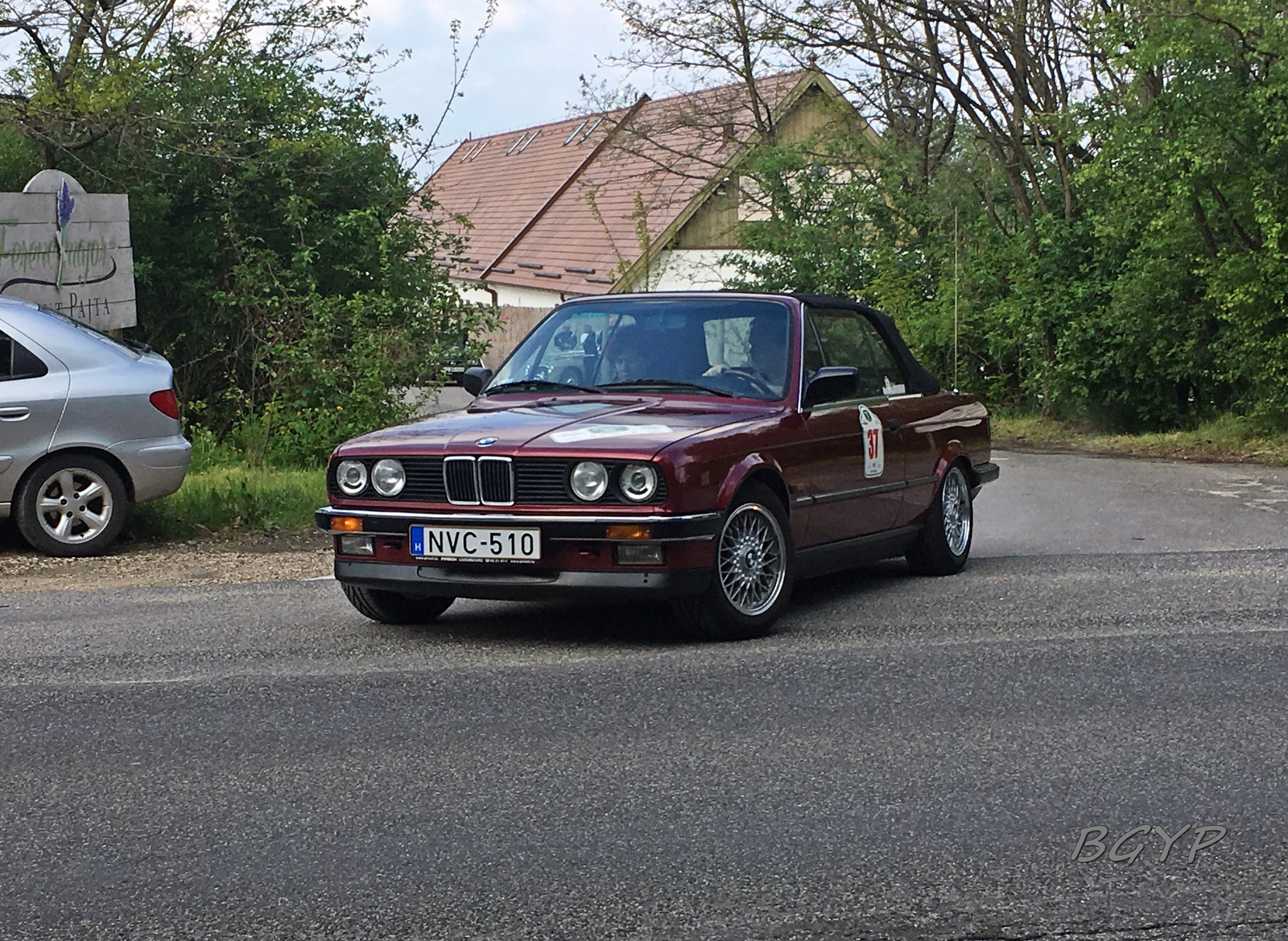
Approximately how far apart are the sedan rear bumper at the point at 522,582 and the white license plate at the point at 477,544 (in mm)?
74

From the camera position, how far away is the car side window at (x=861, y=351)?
30.4 feet

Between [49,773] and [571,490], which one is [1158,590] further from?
[49,773]

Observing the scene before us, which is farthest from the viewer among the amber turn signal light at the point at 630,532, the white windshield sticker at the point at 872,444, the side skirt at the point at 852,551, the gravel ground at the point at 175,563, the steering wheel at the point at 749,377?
the gravel ground at the point at 175,563

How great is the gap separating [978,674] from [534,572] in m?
1.87

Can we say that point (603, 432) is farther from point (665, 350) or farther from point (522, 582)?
point (665, 350)

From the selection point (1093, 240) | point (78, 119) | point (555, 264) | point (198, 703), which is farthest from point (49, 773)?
point (555, 264)

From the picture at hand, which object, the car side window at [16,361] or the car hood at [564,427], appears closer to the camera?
the car hood at [564,427]

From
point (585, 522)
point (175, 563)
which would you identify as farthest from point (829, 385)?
point (175, 563)

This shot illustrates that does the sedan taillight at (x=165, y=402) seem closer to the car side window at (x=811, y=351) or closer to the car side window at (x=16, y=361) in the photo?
the car side window at (x=16, y=361)

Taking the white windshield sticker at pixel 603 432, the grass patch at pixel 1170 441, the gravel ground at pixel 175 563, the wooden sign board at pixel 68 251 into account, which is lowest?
the grass patch at pixel 1170 441

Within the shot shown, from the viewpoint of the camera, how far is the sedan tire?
10.9 metres

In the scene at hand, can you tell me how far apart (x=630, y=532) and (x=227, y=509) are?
5881 mm

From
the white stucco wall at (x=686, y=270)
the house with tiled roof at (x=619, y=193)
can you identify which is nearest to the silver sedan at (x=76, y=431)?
the house with tiled roof at (x=619, y=193)

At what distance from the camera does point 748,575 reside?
7.86 metres
